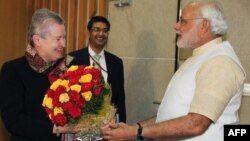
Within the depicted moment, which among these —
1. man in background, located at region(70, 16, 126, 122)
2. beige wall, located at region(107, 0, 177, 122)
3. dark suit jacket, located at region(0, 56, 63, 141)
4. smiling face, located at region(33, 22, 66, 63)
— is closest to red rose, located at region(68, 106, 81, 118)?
dark suit jacket, located at region(0, 56, 63, 141)

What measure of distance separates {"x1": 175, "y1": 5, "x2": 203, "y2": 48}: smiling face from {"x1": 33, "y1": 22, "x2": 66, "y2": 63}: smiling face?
2.15ft

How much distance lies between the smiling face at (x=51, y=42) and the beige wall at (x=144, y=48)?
146 centimetres

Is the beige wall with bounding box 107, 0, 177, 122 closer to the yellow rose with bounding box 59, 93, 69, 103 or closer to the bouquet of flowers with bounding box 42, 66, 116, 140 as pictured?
the bouquet of flowers with bounding box 42, 66, 116, 140

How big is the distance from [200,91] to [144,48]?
1961 millimetres

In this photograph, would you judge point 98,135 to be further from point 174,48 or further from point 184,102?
point 174,48

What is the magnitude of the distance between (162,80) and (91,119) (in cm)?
176

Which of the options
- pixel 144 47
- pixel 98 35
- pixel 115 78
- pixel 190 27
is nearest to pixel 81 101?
pixel 190 27

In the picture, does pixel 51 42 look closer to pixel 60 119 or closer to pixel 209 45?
pixel 60 119

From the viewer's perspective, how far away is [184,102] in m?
1.85

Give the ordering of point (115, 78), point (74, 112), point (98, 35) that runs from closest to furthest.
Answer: point (74, 112), point (115, 78), point (98, 35)

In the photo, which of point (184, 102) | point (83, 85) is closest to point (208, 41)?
point (184, 102)

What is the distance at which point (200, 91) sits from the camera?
171cm

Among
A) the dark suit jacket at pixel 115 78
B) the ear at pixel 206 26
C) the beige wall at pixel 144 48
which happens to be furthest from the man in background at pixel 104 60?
the ear at pixel 206 26

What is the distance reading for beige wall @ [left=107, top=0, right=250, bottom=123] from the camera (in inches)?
133
